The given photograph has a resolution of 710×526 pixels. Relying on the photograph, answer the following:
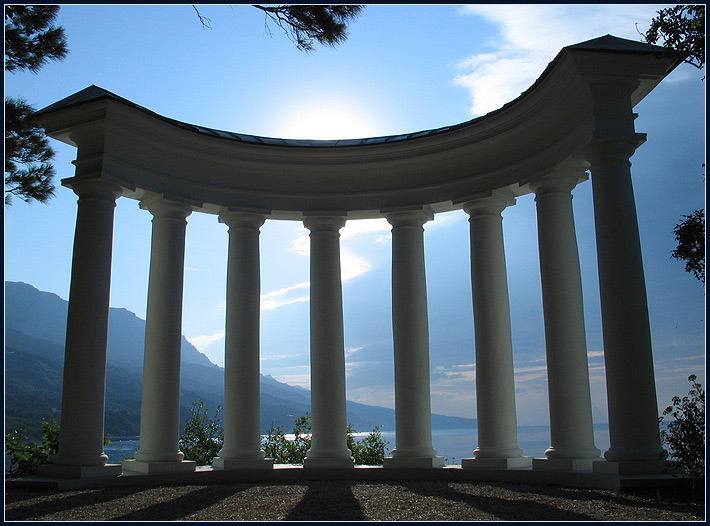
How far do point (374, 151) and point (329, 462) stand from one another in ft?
229

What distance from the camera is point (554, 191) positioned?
376ft

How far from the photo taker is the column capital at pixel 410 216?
135625mm

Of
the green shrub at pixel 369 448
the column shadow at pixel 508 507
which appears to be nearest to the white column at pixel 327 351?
the column shadow at pixel 508 507

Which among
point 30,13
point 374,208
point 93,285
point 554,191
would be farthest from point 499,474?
point 30,13

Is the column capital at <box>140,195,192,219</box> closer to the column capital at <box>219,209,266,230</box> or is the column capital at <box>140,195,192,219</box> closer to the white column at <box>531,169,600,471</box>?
the column capital at <box>219,209,266,230</box>

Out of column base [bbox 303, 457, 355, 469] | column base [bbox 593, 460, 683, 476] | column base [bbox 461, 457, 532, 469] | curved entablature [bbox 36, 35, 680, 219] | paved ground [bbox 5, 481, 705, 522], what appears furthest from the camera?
column base [bbox 303, 457, 355, 469]

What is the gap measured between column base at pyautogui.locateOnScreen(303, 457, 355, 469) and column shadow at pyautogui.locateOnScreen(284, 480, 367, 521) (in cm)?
1808

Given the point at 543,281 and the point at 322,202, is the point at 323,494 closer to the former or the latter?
the point at 543,281

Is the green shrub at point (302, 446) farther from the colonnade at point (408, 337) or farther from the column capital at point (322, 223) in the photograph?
the column capital at point (322, 223)

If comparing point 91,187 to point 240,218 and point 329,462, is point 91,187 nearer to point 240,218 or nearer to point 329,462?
point 240,218

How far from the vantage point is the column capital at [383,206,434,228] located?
135625 mm

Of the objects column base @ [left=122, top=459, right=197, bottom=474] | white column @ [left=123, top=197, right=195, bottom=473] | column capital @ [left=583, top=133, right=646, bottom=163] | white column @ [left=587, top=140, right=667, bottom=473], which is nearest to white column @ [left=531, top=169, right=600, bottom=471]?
white column @ [left=587, top=140, right=667, bottom=473]

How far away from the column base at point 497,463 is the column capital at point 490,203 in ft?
169

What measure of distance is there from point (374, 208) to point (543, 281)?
4434 cm
